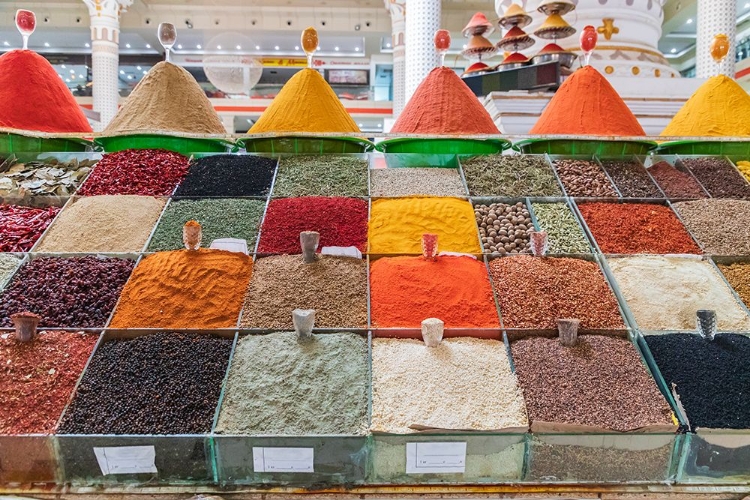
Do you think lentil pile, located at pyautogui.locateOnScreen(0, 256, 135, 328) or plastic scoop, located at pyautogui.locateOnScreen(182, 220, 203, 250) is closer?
lentil pile, located at pyautogui.locateOnScreen(0, 256, 135, 328)

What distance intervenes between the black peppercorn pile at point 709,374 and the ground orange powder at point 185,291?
1.27 meters

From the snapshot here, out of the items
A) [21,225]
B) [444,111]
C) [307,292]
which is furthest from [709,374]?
[21,225]

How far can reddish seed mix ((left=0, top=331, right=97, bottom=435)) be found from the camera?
4.47ft

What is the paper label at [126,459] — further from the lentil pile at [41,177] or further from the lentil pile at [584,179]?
the lentil pile at [584,179]

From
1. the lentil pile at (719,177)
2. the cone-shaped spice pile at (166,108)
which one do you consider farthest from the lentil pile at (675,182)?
the cone-shaped spice pile at (166,108)

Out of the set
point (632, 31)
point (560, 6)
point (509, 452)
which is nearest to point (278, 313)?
point (509, 452)

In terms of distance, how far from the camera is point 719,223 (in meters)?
2.14

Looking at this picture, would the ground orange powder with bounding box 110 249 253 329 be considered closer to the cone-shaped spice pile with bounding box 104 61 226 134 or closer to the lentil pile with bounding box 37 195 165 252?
the lentil pile with bounding box 37 195 165 252

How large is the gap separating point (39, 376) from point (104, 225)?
733 millimetres

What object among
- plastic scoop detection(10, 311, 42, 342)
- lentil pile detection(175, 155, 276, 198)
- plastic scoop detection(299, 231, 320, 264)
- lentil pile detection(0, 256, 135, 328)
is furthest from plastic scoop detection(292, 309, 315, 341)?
lentil pile detection(175, 155, 276, 198)

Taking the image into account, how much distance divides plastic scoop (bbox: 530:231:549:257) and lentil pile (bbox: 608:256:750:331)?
24 cm

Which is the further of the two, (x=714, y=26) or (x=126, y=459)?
(x=714, y=26)

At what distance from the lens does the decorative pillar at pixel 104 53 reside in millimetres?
10898

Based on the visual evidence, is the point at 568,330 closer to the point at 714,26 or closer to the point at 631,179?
the point at 631,179
